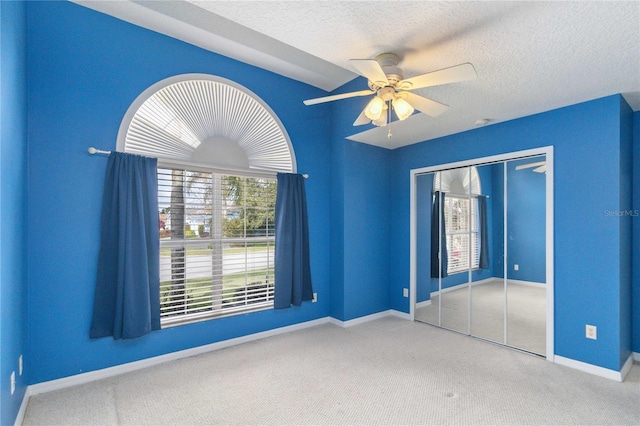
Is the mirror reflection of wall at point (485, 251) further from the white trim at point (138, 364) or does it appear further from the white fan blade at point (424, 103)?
the white trim at point (138, 364)

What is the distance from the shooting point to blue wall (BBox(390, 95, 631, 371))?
9.05 ft

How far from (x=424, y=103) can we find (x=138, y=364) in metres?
3.46

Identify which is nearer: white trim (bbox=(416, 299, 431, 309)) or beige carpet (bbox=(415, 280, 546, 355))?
beige carpet (bbox=(415, 280, 546, 355))

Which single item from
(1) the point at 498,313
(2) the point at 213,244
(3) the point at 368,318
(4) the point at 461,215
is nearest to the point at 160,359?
(2) the point at 213,244

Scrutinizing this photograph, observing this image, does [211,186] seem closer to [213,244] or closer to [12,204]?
[213,244]

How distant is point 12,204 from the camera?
6.70 feet

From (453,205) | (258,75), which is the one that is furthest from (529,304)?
(258,75)

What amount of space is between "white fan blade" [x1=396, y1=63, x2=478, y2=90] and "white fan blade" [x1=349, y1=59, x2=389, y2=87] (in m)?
0.14

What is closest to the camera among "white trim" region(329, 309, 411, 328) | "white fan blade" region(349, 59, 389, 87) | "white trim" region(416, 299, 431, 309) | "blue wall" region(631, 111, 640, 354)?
"white fan blade" region(349, 59, 389, 87)

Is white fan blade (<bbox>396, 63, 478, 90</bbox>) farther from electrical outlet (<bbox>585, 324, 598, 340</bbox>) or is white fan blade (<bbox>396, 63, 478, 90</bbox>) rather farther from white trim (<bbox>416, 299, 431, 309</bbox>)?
white trim (<bbox>416, 299, 431, 309</bbox>)

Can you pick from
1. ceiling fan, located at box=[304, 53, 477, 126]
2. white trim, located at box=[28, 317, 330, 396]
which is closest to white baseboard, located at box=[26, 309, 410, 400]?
white trim, located at box=[28, 317, 330, 396]

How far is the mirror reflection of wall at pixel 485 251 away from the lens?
10.8ft

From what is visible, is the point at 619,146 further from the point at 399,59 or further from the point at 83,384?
the point at 83,384

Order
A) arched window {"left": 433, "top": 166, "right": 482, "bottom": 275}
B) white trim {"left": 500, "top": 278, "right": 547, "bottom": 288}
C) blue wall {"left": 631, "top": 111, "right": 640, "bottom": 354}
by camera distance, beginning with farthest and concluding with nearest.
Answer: arched window {"left": 433, "top": 166, "right": 482, "bottom": 275}
white trim {"left": 500, "top": 278, "right": 547, "bottom": 288}
blue wall {"left": 631, "top": 111, "right": 640, "bottom": 354}
